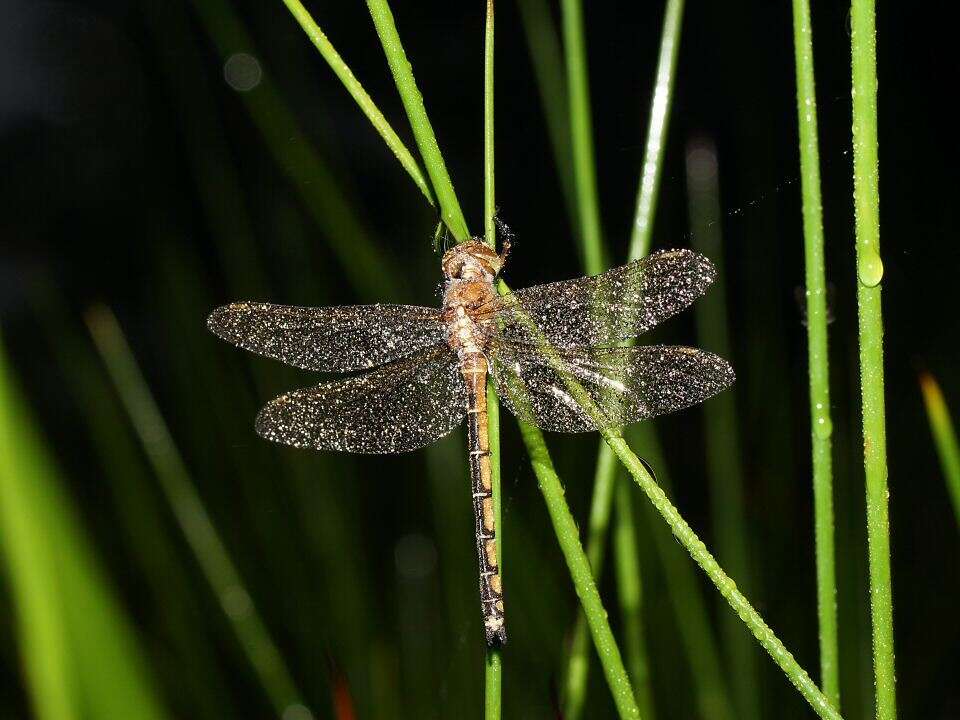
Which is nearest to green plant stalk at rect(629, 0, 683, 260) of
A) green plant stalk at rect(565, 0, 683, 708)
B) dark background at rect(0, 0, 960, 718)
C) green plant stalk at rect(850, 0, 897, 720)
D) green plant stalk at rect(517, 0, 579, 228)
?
green plant stalk at rect(565, 0, 683, 708)

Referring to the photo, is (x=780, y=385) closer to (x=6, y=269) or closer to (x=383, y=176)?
(x=383, y=176)

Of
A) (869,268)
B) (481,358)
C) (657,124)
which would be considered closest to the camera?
(869,268)

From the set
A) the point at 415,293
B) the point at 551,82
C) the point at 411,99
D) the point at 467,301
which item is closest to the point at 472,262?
the point at 467,301

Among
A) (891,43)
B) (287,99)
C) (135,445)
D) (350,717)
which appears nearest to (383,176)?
(287,99)

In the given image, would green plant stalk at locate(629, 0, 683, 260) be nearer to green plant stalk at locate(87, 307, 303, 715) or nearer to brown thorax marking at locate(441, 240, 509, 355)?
brown thorax marking at locate(441, 240, 509, 355)

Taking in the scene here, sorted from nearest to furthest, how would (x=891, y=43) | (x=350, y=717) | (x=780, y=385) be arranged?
(x=350, y=717), (x=780, y=385), (x=891, y=43)

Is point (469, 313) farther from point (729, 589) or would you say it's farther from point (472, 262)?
point (729, 589)
